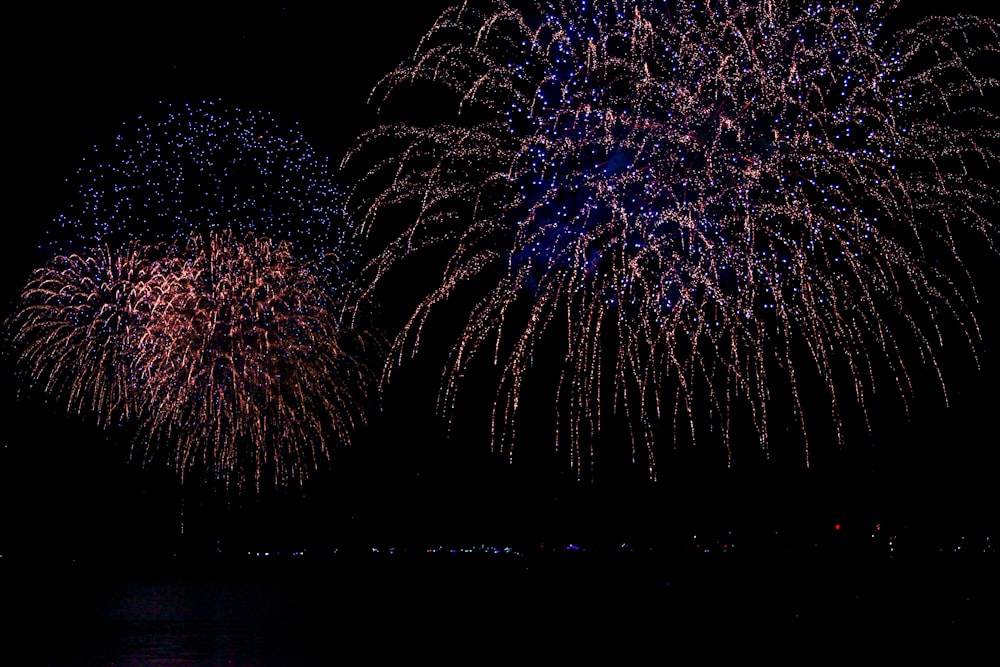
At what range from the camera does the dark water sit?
13.9 meters

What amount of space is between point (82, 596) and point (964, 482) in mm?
23673

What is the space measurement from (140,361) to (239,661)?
1208 cm

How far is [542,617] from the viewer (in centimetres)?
1869

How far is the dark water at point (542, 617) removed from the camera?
547 inches

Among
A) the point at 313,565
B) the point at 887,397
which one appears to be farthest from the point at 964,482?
the point at 313,565

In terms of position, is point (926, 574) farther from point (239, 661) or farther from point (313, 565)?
point (313, 565)

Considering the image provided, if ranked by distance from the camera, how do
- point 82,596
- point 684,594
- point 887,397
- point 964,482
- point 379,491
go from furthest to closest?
1. point 379,491
2. point 887,397
3. point 964,482
4. point 82,596
5. point 684,594

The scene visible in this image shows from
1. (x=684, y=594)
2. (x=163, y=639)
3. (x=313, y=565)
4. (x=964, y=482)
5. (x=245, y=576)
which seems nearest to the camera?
(x=163, y=639)

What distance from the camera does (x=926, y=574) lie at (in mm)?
22641

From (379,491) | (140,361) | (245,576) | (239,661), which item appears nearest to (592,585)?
(140,361)

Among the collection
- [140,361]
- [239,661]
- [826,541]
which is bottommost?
[239,661]

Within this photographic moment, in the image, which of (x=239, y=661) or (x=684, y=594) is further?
(x=684, y=594)

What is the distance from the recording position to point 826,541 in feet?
129

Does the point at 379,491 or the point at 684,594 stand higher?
the point at 379,491
